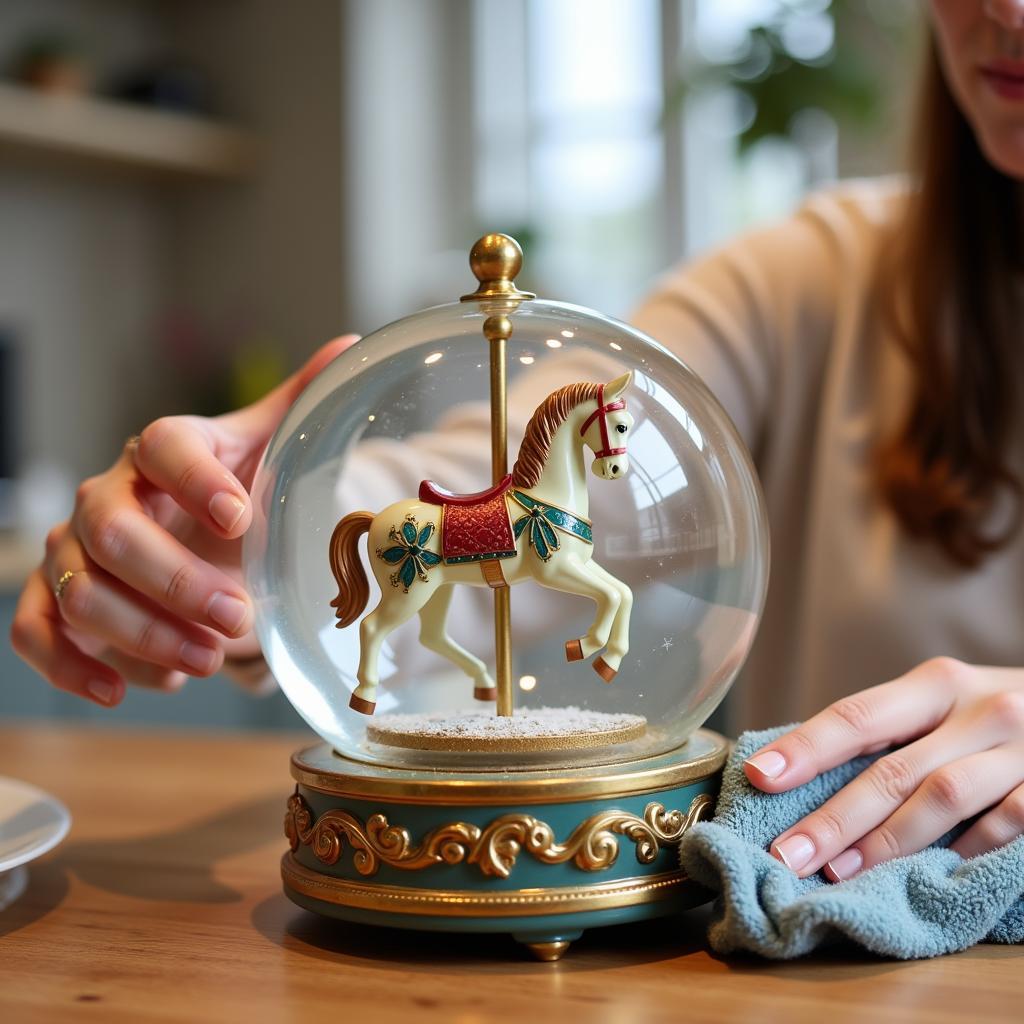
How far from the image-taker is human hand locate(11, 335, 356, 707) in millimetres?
701

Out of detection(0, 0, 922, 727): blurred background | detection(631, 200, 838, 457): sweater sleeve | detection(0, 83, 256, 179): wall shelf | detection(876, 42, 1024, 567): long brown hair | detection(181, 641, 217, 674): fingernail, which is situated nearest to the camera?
detection(181, 641, 217, 674): fingernail

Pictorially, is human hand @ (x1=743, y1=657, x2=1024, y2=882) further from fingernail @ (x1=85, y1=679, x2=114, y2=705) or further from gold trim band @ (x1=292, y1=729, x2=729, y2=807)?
fingernail @ (x1=85, y1=679, x2=114, y2=705)

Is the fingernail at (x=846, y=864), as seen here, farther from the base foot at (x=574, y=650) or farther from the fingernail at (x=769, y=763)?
the base foot at (x=574, y=650)

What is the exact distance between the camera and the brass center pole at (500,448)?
25.8 inches

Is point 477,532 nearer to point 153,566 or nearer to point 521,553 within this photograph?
point 521,553

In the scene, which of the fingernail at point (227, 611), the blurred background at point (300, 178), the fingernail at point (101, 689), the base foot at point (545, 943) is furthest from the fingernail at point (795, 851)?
the blurred background at point (300, 178)

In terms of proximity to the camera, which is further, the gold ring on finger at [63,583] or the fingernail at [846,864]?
the gold ring on finger at [63,583]

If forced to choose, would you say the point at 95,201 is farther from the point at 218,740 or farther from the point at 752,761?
the point at 752,761

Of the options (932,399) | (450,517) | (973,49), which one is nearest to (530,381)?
(450,517)

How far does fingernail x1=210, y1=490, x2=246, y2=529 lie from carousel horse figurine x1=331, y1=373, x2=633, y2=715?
0.22ft

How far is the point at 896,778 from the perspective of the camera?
62cm

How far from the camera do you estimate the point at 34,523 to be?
2918 mm

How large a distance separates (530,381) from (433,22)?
3433 millimetres

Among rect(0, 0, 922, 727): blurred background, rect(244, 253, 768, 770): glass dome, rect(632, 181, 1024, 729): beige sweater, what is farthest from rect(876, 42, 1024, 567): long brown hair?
rect(0, 0, 922, 727): blurred background
